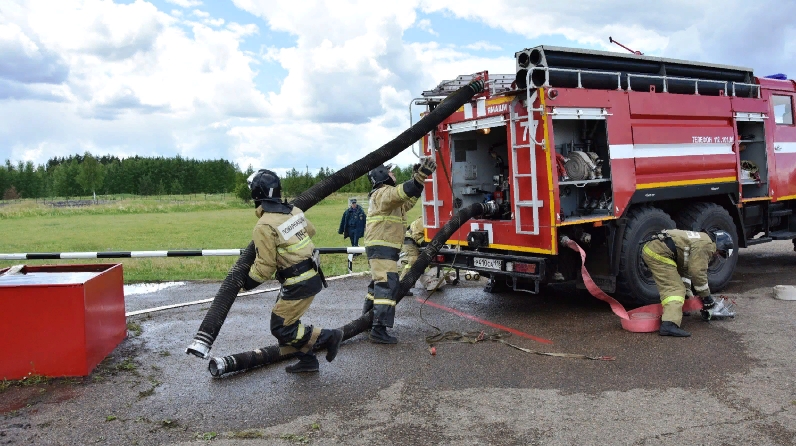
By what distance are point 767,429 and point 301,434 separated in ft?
9.60

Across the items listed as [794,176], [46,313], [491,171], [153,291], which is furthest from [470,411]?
[794,176]

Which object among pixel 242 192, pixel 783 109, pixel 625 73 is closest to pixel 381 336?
pixel 625 73

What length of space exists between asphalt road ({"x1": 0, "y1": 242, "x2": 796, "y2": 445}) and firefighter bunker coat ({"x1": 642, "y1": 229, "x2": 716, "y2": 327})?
1.47 ft

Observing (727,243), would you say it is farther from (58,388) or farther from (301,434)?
(58,388)

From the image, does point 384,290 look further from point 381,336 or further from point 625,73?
point 625,73

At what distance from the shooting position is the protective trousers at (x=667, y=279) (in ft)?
21.1

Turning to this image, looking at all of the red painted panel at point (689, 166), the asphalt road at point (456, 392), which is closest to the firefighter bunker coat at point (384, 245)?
the asphalt road at point (456, 392)

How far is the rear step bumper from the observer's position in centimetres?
688

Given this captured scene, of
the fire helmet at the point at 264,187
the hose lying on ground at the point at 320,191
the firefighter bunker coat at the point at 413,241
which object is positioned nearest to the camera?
the hose lying on ground at the point at 320,191

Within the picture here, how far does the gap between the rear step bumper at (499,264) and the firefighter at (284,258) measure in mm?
2559

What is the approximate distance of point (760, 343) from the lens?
6023 millimetres

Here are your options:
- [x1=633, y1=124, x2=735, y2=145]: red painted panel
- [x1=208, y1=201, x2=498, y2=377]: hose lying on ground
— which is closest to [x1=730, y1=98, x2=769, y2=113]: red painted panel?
[x1=633, y1=124, x2=735, y2=145]: red painted panel

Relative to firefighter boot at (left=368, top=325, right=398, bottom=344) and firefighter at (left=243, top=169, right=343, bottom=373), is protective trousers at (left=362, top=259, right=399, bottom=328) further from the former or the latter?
firefighter at (left=243, top=169, right=343, bottom=373)

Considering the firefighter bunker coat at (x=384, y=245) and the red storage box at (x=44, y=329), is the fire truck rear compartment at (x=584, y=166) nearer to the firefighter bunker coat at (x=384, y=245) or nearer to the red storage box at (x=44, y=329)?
the firefighter bunker coat at (x=384, y=245)
